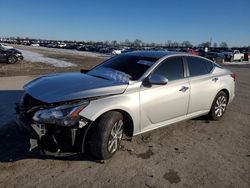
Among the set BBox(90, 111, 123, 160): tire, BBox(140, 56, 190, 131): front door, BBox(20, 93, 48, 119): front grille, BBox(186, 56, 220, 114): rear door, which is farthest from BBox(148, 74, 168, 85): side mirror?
BBox(20, 93, 48, 119): front grille

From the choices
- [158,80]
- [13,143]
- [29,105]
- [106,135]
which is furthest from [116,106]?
[13,143]

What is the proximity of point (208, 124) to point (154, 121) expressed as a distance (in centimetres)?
194

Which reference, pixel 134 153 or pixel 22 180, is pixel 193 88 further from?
pixel 22 180

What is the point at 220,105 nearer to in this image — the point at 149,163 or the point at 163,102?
the point at 163,102

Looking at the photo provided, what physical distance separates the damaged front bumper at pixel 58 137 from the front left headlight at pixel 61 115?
6 centimetres

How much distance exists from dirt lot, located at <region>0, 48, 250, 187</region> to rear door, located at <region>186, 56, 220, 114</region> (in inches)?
21.8

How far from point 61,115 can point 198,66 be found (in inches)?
132

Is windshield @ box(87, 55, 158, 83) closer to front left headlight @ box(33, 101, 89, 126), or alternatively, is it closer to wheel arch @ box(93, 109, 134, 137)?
wheel arch @ box(93, 109, 134, 137)

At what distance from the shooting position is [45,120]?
3.97 metres

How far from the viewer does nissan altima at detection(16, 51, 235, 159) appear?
158 inches

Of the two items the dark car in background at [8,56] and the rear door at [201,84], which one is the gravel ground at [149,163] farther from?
the dark car in background at [8,56]

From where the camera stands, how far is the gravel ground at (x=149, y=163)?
12.5 ft

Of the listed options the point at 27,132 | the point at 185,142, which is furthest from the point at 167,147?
the point at 27,132

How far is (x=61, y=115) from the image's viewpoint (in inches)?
157
